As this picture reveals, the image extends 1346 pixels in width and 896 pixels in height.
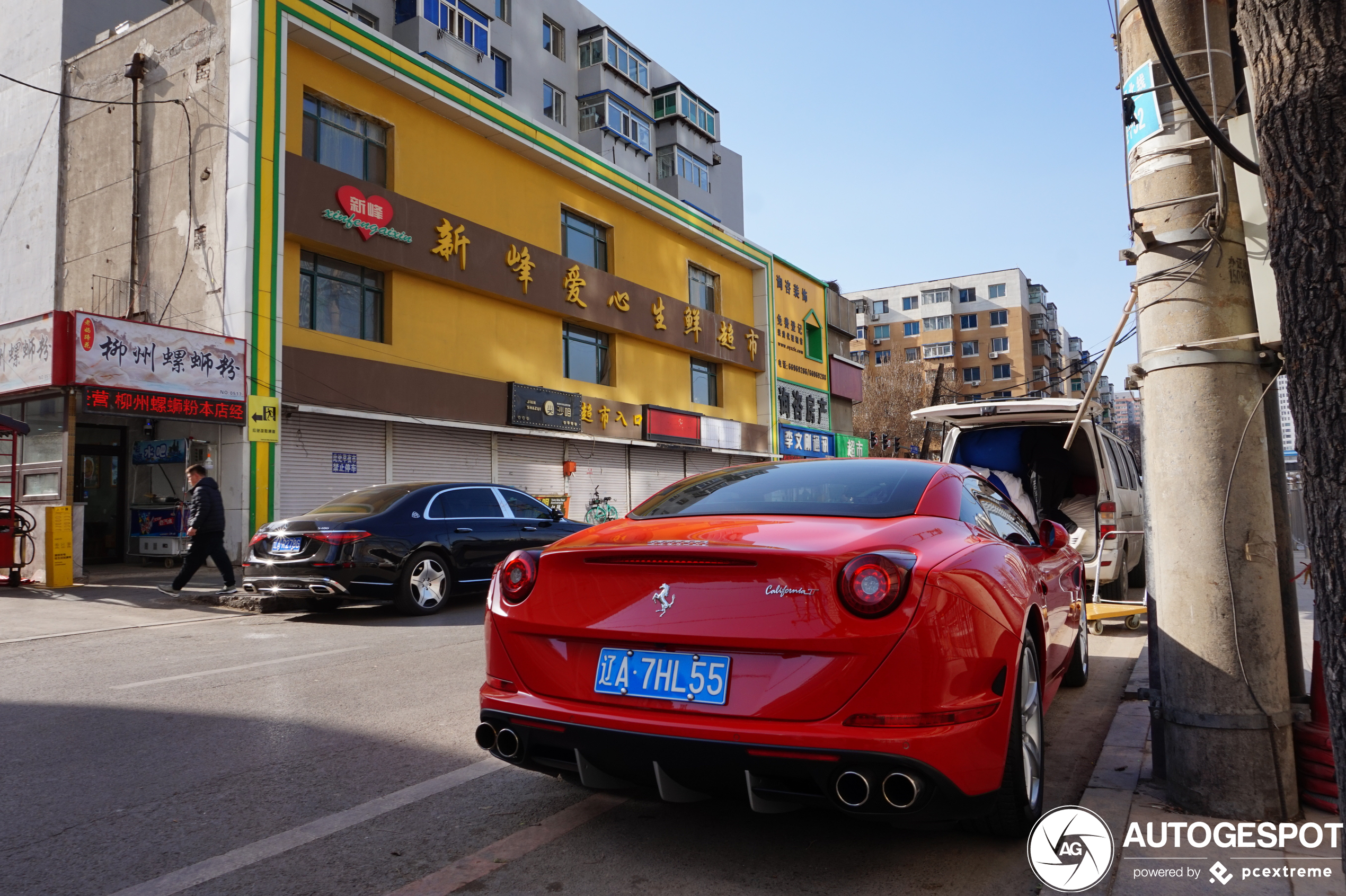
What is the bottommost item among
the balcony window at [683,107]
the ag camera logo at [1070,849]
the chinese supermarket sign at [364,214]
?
the ag camera logo at [1070,849]

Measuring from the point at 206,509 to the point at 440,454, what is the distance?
8.70m

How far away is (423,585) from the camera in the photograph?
9.73 meters

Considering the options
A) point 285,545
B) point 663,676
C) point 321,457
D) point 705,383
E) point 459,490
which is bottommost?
point 663,676

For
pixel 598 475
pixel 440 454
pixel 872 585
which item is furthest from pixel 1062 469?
pixel 598 475

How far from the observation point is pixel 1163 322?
11.7 feet

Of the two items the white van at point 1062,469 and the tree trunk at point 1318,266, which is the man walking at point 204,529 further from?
the tree trunk at point 1318,266

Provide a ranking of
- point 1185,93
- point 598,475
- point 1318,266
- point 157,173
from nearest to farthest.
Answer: point 1318,266 → point 1185,93 → point 157,173 → point 598,475

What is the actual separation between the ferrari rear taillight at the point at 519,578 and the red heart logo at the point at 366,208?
53.5ft

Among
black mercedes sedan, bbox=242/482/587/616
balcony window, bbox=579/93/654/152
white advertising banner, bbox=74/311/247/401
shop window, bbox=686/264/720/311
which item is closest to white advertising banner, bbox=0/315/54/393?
white advertising banner, bbox=74/311/247/401

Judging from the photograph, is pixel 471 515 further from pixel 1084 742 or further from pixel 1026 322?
pixel 1026 322

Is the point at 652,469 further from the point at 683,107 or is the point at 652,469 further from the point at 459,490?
the point at 683,107

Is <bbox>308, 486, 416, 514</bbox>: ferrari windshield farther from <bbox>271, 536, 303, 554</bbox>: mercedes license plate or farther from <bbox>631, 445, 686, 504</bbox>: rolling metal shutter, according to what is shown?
<bbox>631, 445, 686, 504</bbox>: rolling metal shutter

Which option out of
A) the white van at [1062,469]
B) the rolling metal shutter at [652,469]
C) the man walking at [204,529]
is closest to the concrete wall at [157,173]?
the man walking at [204,529]

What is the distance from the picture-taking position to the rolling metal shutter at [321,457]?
16.7 meters
